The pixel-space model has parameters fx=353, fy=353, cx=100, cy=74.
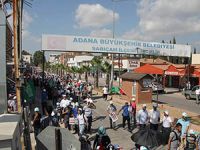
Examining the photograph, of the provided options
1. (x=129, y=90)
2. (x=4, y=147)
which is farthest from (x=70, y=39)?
(x=4, y=147)

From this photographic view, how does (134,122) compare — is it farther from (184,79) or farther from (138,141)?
(184,79)

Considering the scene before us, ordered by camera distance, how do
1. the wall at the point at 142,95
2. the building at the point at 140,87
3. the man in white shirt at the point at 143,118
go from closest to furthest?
the man in white shirt at the point at 143,118
the building at the point at 140,87
the wall at the point at 142,95

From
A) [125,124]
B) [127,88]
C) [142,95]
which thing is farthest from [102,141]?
[127,88]

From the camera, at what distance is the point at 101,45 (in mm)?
37000

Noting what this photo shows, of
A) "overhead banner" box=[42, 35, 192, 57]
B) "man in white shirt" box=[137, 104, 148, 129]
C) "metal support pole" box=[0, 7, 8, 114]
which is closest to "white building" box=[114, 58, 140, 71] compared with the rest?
"overhead banner" box=[42, 35, 192, 57]

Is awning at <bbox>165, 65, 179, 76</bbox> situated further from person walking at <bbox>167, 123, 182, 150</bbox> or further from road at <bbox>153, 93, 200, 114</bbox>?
person walking at <bbox>167, 123, 182, 150</bbox>

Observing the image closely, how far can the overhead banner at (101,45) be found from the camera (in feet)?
113

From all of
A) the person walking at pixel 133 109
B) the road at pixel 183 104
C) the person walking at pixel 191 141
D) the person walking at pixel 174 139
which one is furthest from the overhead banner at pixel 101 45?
the person walking at pixel 174 139

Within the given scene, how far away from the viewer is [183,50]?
44.8m

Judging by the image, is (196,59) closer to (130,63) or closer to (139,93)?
(130,63)

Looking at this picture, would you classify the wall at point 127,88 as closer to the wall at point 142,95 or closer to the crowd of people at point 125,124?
the wall at point 142,95

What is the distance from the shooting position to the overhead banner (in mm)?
34438

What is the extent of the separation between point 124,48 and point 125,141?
24044 millimetres

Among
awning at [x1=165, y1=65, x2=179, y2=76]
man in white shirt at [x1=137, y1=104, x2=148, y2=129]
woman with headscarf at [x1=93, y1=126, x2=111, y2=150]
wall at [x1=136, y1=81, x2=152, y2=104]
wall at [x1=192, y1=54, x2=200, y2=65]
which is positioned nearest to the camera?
woman with headscarf at [x1=93, y1=126, x2=111, y2=150]
